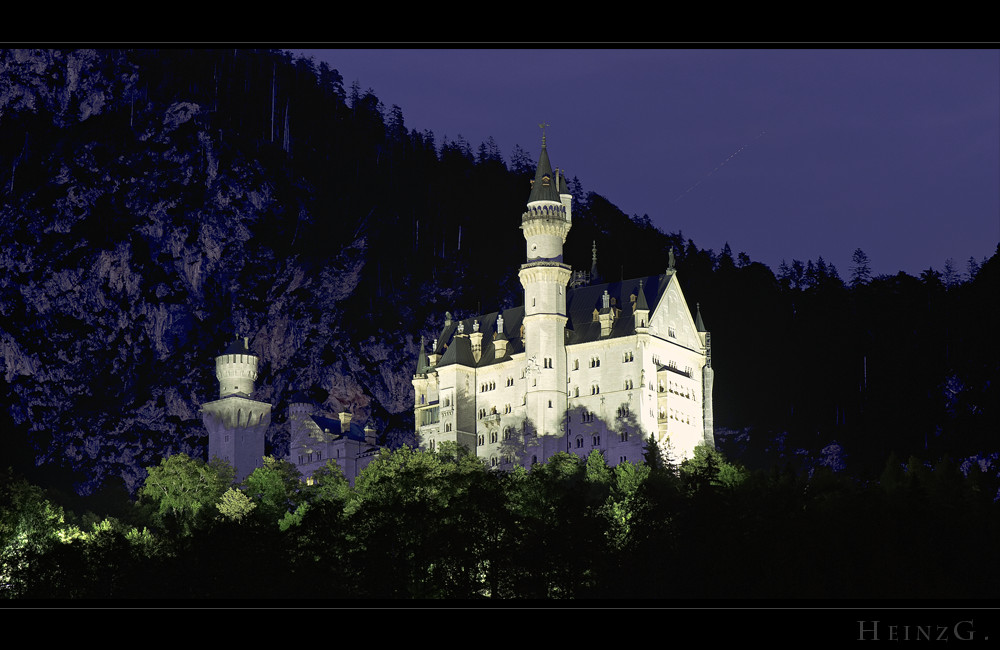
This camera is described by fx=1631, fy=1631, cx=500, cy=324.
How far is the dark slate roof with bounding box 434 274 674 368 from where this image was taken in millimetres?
126062

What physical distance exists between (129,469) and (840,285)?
85.6 metres

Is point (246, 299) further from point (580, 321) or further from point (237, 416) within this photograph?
point (580, 321)

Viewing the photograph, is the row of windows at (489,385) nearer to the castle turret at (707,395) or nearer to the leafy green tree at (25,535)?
the castle turret at (707,395)

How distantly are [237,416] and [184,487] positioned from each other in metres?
22.6

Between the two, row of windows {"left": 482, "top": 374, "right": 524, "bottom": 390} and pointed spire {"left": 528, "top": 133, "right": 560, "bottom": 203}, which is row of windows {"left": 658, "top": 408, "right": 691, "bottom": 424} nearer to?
row of windows {"left": 482, "top": 374, "right": 524, "bottom": 390}

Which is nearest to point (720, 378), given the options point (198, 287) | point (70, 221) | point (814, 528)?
point (198, 287)

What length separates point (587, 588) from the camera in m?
82.9

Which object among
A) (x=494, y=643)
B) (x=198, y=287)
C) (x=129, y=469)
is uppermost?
(x=198, y=287)

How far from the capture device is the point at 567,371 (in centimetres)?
12556

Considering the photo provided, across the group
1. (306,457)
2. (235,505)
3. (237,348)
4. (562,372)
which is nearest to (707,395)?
(562,372)

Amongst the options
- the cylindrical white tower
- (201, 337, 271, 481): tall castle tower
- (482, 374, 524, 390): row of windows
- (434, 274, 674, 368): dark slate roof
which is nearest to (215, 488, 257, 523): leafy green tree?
(482, 374, 524, 390): row of windows

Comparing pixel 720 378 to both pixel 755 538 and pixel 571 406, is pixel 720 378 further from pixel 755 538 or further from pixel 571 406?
pixel 755 538

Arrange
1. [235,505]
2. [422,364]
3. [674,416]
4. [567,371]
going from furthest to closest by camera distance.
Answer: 1. [422,364]
2. [567,371]
3. [674,416]
4. [235,505]

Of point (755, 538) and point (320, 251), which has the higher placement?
point (320, 251)
